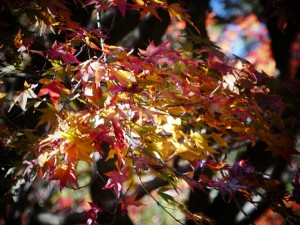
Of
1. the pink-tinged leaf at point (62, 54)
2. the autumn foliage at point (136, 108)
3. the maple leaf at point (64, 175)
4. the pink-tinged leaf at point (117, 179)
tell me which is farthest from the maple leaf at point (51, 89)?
the pink-tinged leaf at point (117, 179)

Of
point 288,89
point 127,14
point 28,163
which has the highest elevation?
point 288,89

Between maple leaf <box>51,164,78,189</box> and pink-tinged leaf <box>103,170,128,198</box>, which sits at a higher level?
maple leaf <box>51,164,78,189</box>

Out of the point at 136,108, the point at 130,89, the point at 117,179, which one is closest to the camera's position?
the point at 130,89

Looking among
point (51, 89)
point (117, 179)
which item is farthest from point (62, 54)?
point (117, 179)

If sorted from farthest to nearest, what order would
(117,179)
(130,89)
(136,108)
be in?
(117,179)
(136,108)
(130,89)

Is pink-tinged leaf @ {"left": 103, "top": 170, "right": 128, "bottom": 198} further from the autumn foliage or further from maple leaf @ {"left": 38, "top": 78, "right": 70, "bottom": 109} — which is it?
maple leaf @ {"left": 38, "top": 78, "right": 70, "bottom": 109}

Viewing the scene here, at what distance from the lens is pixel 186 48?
1829 millimetres

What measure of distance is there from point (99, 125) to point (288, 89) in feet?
3.03

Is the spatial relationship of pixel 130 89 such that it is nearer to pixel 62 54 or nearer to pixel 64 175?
pixel 62 54

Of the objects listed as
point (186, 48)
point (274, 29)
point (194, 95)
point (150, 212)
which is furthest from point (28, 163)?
point (150, 212)

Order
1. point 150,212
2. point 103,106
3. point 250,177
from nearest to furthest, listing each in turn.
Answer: point 103,106
point 250,177
point 150,212

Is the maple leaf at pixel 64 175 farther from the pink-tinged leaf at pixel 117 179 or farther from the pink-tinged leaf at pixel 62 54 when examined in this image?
the pink-tinged leaf at pixel 62 54

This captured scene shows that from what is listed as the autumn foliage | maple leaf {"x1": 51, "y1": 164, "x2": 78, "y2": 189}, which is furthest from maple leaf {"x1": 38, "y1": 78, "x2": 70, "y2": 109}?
maple leaf {"x1": 51, "y1": 164, "x2": 78, "y2": 189}

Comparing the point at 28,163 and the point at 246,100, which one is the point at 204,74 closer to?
the point at 246,100
